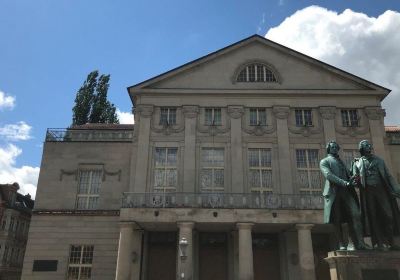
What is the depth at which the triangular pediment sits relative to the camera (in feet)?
91.5

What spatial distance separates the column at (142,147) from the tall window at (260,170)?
6825mm

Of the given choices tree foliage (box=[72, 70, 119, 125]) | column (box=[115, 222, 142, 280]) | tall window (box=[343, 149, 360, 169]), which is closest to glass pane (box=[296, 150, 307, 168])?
tall window (box=[343, 149, 360, 169])

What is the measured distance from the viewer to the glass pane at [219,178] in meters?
25.2

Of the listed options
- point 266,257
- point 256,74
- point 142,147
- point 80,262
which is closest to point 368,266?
point 266,257

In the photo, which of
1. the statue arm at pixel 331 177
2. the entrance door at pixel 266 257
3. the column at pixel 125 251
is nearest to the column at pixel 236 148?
the entrance door at pixel 266 257

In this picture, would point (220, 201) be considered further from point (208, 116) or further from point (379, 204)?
point (379, 204)

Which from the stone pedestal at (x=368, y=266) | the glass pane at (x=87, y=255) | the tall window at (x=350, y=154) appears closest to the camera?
the stone pedestal at (x=368, y=266)

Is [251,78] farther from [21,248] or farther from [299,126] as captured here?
[21,248]

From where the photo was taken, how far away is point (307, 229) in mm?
20688

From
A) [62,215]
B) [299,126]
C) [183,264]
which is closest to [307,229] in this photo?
[183,264]

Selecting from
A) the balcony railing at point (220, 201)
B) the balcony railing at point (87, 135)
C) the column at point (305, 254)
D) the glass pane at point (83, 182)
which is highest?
the balcony railing at point (87, 135)

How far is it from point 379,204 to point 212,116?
19.2 m

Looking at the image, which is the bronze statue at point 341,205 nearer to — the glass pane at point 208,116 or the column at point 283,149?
the column at point 283,149

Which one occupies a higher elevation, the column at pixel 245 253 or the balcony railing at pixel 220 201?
the balcony railing at pixel 220 201
